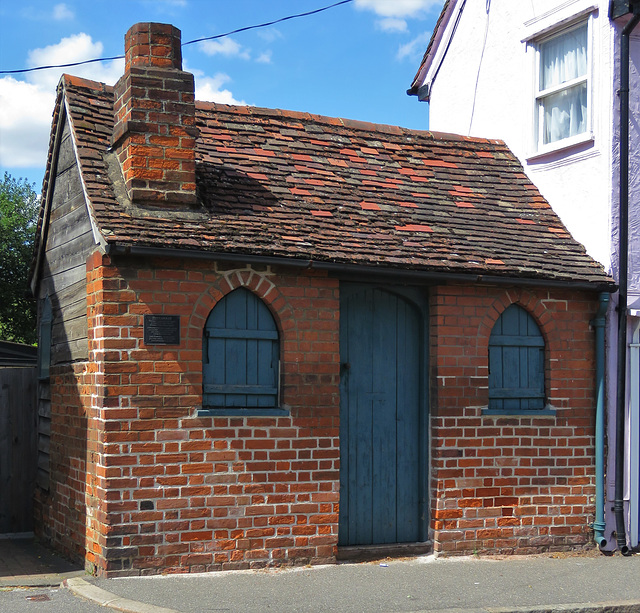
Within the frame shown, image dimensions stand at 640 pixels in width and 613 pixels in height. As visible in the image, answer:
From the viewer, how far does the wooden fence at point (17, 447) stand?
10.2 m

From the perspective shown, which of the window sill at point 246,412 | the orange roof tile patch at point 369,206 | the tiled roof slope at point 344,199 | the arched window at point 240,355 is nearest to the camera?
the window sill at point 246,412

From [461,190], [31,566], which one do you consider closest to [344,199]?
[461,190]

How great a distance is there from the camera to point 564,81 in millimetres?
10227

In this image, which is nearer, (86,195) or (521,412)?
(86,195)

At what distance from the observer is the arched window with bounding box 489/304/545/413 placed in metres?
8.86

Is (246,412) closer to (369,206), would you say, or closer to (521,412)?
(369,206)

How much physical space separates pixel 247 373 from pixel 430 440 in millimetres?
1972

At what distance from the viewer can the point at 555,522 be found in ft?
29.1

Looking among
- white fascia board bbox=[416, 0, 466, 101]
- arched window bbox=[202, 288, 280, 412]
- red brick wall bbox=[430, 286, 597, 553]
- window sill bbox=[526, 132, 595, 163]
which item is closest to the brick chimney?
arched window bbox=[202, 288, 280, 412]

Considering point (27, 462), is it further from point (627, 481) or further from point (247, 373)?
point (627, 481)

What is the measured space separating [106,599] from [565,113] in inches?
281

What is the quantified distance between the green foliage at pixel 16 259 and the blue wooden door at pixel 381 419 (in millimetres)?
14269

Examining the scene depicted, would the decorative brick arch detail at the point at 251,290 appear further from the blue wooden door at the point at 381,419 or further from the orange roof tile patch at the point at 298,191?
the orange roof tile patch at the point at 298,191

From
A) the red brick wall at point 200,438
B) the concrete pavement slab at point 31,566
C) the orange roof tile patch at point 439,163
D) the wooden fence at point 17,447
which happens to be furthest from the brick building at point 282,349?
the wooden fence at point 17,447
